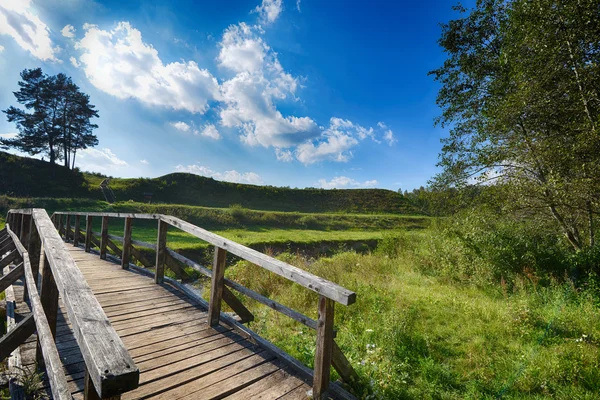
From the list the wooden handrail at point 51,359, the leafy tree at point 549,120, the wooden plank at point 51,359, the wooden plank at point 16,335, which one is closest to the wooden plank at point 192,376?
the wooden handrail at point 51,359

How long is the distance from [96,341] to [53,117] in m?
47.2

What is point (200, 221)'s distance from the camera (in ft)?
83.6

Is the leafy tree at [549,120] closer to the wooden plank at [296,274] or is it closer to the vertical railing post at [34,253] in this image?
the wooden plank at [296,274]

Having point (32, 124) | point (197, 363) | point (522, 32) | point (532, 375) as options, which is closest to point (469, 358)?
point (532, 375)

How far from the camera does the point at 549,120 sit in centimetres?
766

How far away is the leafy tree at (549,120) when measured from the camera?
6.44 m

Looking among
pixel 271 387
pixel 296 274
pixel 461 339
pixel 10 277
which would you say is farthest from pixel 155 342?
pixel 461 339

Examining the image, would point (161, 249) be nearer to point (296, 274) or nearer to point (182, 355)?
point (182, 355)

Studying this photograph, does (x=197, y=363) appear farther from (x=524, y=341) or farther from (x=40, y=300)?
(x=524, y=341)

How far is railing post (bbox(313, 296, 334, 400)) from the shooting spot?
278cm

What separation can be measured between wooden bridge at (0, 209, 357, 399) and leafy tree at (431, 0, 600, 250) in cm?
680

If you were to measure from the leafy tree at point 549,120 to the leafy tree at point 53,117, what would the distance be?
44053mm

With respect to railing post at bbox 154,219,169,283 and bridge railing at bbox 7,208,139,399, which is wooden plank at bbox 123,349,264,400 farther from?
railing post at bbox 154,219,169,283

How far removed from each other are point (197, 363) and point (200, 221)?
2355 cm
